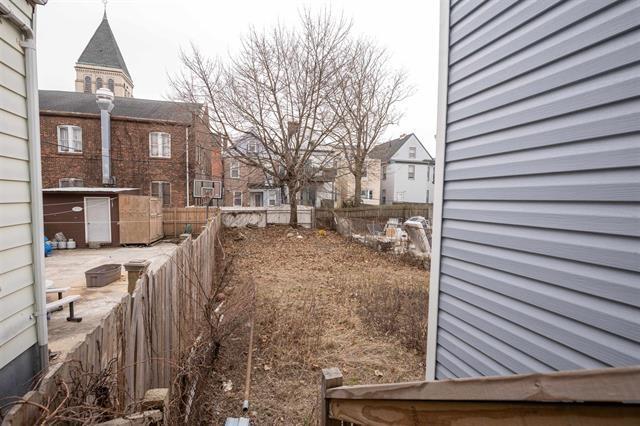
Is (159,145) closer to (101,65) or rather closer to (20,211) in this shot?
(20,211)

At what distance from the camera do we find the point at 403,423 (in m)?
1.37

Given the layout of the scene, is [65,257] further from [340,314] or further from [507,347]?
[507,347]

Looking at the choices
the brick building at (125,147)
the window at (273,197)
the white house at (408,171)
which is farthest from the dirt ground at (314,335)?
the white house at (408,171)

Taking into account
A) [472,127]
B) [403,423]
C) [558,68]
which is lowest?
[403,423]

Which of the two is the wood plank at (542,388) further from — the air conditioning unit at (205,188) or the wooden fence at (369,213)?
the air conditioning unit at (205,188)

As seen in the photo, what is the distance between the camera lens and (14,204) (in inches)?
101

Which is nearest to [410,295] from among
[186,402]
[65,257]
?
[186,402]

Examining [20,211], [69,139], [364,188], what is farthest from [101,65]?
[20,211]

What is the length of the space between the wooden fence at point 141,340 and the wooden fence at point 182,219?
13.9 metres

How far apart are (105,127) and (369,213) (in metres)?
17.4

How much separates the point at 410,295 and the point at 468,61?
6.02 metres

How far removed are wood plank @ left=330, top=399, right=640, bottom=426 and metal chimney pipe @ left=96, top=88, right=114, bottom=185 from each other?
21.6 metres

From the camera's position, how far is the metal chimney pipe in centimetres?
1859

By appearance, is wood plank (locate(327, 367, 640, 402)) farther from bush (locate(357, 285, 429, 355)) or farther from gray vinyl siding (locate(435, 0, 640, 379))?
bush (locate(357, 285, 429, 355))
